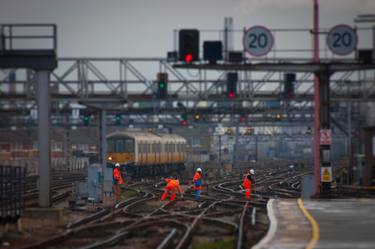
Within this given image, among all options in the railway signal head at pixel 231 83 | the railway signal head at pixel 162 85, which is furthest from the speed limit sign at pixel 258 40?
the railway signal head at pixel 231 83

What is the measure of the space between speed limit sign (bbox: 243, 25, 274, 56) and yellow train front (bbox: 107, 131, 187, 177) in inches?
1236

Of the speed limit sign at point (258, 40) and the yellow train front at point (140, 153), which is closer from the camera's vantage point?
the speed limit sign at point (258, 40)

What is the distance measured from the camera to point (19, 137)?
117 m

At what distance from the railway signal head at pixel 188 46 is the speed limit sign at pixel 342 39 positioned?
498cm

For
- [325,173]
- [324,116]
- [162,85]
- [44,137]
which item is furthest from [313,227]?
[162,85]

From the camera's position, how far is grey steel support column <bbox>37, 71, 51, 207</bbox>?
87.1 feet

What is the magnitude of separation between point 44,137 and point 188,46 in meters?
6.08

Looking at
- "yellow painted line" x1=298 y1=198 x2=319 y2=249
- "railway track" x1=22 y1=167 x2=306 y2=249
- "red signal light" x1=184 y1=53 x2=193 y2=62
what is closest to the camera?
"yellow painted line" x1=298 y1=198 x2=319 y2=249

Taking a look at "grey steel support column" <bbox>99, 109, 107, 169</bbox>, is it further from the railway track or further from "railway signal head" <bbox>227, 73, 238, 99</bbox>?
the railway track

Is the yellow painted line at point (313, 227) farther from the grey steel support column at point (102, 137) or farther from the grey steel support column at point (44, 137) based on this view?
the grey steel support column at point (102, 137)

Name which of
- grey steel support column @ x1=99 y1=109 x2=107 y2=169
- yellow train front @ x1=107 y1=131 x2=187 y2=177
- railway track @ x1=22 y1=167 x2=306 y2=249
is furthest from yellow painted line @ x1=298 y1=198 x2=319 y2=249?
yellow train front @ x1=107 y1=131 x2=187 y2=177

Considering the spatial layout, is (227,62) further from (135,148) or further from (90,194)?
(135,148)

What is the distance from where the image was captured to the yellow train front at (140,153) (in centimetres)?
→ 6178

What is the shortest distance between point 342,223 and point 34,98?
3195 cm
